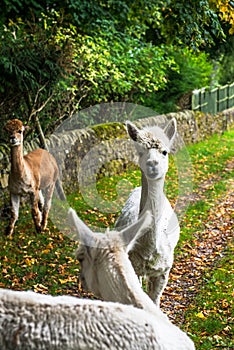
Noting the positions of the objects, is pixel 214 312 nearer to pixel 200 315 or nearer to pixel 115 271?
pixel 200 315

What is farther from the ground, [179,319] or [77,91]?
[77,91]

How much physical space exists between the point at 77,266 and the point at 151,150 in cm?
360

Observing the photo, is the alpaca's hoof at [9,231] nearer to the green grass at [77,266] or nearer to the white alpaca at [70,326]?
the green grass at [77,266]

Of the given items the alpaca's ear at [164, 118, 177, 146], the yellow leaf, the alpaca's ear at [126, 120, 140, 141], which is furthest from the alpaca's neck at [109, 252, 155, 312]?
the yellow leaf

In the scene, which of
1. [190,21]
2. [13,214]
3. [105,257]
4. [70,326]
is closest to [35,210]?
[13,214]

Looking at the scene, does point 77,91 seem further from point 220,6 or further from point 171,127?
point 171,127

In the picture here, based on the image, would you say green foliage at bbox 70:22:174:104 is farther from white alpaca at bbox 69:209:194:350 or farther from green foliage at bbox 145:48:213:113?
white alpaca at bbox 69:209:194:350

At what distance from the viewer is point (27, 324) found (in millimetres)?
2578

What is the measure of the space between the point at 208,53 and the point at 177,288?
13.4m

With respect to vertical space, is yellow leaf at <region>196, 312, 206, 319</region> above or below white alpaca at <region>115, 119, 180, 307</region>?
below

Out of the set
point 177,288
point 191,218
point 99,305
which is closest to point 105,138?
point 191,218

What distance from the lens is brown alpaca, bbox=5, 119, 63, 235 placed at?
8398 millimetres

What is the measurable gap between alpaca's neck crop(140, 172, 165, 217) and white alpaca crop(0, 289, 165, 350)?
1.94m

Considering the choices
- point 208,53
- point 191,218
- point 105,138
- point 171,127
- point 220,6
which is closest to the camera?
point 171,127
